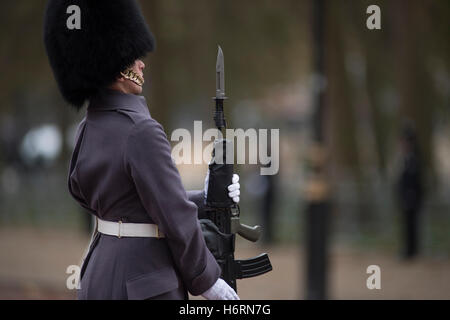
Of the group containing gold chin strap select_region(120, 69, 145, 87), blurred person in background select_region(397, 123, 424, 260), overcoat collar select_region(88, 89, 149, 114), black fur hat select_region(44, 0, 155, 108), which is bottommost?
blurred person in background select_region(397, 123, 424, 260)

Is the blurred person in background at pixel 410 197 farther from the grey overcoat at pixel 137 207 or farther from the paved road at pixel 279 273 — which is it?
the grey overcoat at pixel 137 207

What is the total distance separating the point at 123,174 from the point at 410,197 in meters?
9.80

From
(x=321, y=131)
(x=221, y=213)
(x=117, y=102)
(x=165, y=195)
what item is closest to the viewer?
(x=165, y=195)

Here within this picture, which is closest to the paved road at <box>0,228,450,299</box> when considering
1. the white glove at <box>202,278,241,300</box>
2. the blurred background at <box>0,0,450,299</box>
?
the blurred background at <box>0,0,450,299</box>

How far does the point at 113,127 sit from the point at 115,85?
281mm

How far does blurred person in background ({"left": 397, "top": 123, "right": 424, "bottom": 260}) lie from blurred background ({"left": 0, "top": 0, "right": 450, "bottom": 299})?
19mm

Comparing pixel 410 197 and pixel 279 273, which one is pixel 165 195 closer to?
pixel 279 273

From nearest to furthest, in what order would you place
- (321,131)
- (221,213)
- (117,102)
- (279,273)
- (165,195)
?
(165,195)
(117,102)
(221,213)
(321,131)
(279,273)

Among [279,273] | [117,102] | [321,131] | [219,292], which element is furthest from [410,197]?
[117,102]

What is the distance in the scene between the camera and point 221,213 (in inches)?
147

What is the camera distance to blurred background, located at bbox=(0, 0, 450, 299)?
30.5 ft

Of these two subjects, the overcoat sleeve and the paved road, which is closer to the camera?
the overcoat sleeve

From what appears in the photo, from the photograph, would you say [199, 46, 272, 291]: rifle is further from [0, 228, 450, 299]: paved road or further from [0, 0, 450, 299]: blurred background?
[0, 228, 450, 299]: paved road

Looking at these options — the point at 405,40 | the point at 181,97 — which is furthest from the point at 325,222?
the point at 181,97
